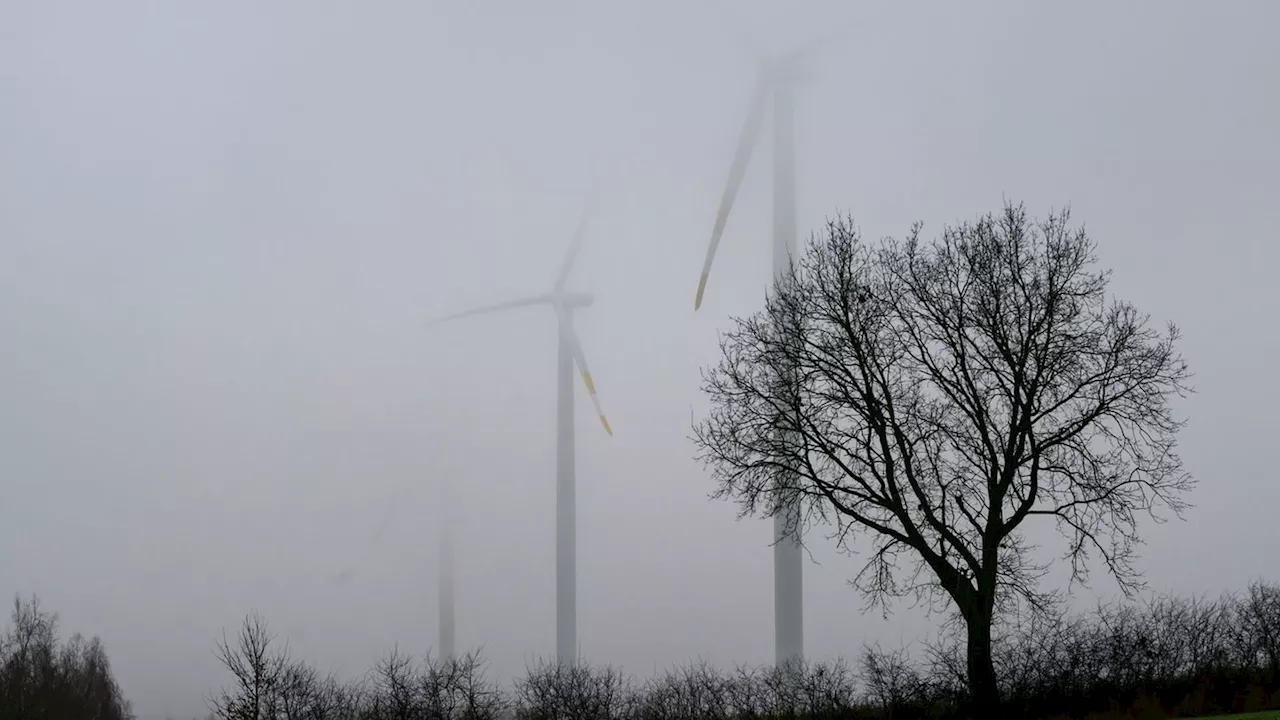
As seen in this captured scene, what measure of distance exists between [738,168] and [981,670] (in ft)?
84.5

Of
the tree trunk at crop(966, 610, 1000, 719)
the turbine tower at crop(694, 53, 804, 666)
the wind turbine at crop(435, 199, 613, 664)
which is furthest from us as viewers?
the wind turbine at crop(435, 199, 613, 664)

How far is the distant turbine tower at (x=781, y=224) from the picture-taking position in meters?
35.5

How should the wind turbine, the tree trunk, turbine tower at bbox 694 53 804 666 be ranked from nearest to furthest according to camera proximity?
the tree trunk, turbine tower at bbox 694 53 804 666, the wind turbine

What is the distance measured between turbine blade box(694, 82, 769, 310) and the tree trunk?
22522 mm

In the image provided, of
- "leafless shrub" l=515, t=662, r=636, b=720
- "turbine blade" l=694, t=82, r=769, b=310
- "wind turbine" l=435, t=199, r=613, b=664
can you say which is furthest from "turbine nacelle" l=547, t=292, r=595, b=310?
"leafless shrub" l=515, t=662, r=636, b=720

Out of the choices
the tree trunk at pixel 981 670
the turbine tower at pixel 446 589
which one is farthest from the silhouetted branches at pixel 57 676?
the tree trunk at pixel 981 670

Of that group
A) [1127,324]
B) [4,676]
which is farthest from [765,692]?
[4,676]

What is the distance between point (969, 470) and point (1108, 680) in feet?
16.2

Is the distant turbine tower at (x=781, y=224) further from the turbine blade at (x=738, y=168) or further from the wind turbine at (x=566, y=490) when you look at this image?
the wind turbine at (x=566, y=490)

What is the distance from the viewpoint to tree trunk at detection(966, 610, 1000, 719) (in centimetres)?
2233

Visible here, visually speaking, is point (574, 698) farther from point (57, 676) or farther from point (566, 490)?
point (57, 676)

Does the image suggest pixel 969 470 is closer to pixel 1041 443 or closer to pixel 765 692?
pixel 1041 443

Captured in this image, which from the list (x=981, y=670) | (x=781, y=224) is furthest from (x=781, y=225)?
(x=981, y=670)

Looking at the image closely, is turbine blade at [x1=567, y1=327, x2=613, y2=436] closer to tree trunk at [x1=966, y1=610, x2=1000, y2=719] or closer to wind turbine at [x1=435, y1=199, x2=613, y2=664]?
wind turbine at [x1=435, y1=199, x2=613, y2=664]
